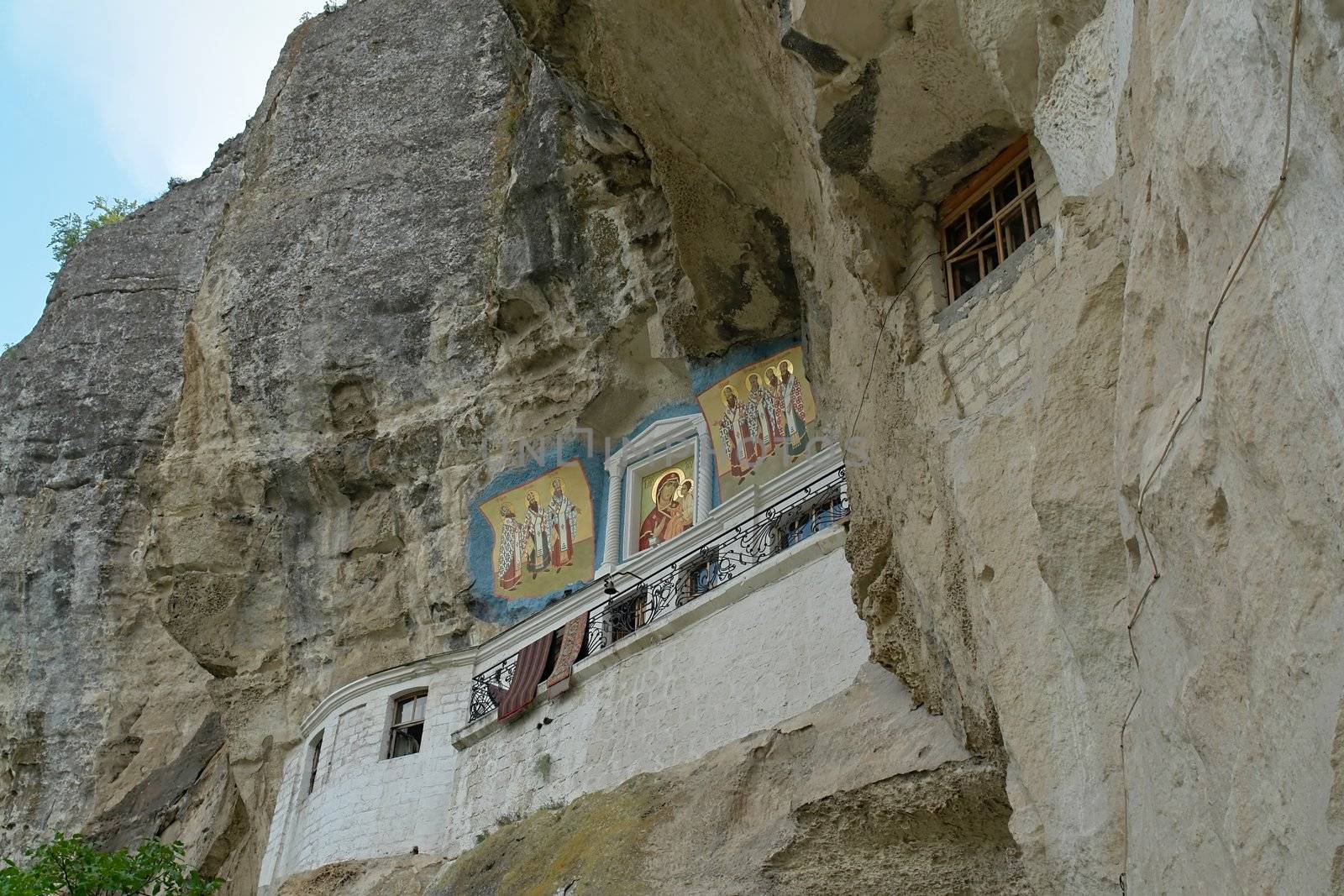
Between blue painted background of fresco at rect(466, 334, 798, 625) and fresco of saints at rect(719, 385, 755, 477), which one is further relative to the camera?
blue painted background of fresco at rect(466, 334, 798, 625)

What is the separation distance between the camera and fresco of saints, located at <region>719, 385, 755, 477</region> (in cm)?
1562

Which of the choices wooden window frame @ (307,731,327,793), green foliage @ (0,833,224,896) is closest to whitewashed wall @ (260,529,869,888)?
wooden window frame @ (307,731,327,793)

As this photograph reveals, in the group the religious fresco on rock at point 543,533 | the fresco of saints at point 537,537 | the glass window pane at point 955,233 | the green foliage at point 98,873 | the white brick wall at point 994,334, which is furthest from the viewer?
the fresco of saints at point 537,537

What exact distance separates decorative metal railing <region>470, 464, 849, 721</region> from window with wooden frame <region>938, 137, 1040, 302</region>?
2.97 m

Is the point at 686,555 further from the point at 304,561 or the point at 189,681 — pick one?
the point at 189,681

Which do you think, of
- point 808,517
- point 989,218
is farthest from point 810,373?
point 989,218

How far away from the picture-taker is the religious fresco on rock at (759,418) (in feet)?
50.1

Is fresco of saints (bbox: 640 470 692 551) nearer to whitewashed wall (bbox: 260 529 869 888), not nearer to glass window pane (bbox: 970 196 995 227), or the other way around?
whitewashed wall (bbox: 260 529 869 888)

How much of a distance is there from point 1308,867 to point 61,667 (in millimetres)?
18111

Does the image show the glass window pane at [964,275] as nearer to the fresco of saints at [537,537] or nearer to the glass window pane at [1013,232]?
the glass window pane at [1013,232]

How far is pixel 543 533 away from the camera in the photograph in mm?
16906

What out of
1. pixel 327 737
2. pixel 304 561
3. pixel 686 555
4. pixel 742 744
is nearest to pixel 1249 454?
pixel 742 744

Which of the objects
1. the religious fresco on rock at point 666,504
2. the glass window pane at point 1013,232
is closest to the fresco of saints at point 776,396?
the religious fresco on rock at point 666,504

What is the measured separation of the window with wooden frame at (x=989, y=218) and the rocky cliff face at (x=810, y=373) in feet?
0.48
